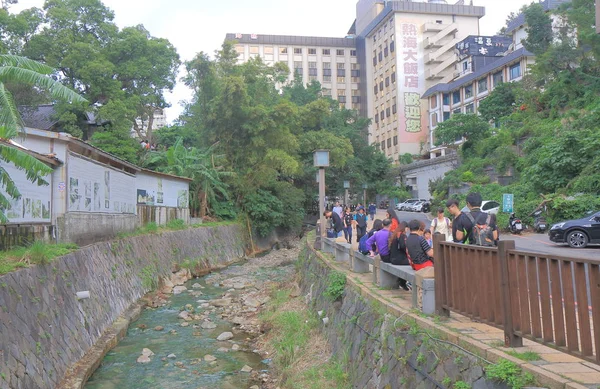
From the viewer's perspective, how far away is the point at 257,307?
16.2 metres

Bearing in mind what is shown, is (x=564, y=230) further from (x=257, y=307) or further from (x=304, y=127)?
(x=304, y=127)

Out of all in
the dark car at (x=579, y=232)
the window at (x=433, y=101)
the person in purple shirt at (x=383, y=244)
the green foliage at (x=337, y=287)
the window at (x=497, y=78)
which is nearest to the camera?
the person in purple shirt at (x=383, y=244)

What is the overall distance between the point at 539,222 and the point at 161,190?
19333 mm

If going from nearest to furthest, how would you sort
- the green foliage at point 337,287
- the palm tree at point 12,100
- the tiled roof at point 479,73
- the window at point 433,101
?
the palm tree at point 12,100, the green foliage at point 337,287, the tiled roof at point 479,73, the window at point 433,101

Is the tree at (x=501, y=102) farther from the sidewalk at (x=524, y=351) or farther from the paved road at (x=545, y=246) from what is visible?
the sidewalk at (x=524, y=351)

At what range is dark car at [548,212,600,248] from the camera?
637 inches

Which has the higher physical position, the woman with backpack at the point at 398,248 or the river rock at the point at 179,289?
the woman with backpack at the point at 398,248

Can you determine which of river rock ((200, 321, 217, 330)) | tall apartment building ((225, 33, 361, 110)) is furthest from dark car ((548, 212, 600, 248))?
tall apartment building ((225, 33, 361, 110))

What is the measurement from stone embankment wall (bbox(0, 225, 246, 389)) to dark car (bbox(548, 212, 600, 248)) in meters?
14.9

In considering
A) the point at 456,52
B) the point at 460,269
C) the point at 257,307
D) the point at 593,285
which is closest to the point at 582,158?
the point at 257,307

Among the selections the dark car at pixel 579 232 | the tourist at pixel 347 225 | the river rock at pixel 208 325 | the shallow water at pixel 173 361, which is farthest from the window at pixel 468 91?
the river rock at pixel 208 325

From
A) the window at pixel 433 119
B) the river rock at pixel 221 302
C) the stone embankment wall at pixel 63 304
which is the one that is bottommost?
the river rock at pixel 221 302

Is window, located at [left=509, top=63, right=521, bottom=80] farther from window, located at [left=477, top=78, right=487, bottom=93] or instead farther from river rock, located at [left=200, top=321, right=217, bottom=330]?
river rock, located at [left=200, top=321, right=217, bottom=330]

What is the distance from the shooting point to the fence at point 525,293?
3.64m
